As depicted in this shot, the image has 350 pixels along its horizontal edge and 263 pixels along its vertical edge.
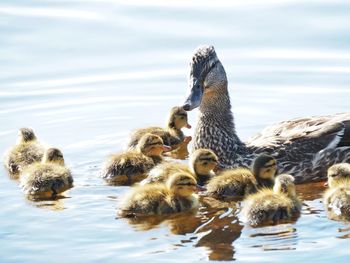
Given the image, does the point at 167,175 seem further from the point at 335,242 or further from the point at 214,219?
the point at 335,242

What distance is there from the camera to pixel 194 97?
1066cm

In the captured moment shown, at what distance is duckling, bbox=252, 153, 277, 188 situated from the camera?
996 cm

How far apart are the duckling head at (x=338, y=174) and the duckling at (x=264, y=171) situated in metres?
0.49

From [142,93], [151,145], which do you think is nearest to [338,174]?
[151,145]

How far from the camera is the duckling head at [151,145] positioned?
35.3 ft

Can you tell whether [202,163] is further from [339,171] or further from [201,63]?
[339,171]

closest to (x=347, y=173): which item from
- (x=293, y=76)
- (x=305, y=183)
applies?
(x=305, y=183)

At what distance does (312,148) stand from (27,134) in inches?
98.0

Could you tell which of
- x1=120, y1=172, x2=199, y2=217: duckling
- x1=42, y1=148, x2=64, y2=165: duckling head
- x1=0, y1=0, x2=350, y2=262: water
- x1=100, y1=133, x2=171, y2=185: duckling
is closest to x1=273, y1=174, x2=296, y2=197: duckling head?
A: x1=0, y1=0, x2=350, y2=262: water

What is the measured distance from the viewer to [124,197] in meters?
9.55

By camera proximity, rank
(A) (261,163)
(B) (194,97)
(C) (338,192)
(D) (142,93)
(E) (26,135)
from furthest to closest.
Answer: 1. (D) (142,93)
2. (E) (26,135)
3. (B) (194,97)
4. (A) (261,163)
5. (C) (338,192)

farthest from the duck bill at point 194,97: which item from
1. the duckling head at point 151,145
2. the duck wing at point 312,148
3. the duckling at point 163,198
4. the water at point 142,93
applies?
the duckling at point 163,198

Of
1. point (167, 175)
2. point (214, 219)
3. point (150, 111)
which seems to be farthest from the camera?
point (150, 111)

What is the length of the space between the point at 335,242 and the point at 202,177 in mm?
1805
